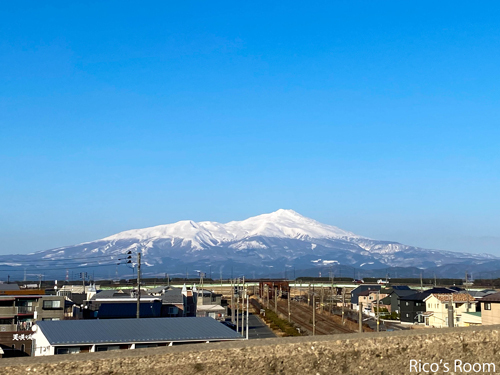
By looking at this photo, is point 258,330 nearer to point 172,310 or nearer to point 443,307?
point 172,310

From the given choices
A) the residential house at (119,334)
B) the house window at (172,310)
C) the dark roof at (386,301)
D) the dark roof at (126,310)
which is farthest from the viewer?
the dark roof at (386,301)

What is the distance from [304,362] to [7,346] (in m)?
31.4

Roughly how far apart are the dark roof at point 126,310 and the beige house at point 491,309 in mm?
27829

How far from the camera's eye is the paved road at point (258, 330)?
46.0 meters

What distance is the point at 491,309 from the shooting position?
4159 centimetres

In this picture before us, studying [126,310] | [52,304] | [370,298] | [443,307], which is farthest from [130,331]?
[370,298]

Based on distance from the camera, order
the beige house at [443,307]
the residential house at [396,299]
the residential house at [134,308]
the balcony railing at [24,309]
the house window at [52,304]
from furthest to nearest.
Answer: the residential house at [396,299] → the beige house at [443,307] → the residential house at [134,308] → the house window at [52,304] → the balcony railing at [24,309]

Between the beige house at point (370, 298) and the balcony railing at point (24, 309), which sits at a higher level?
the balcony railing at point (24, 309)

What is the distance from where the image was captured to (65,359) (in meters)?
6.50

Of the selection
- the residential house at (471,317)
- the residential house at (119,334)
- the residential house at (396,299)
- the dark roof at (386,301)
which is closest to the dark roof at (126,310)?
the residential house at (119,334)

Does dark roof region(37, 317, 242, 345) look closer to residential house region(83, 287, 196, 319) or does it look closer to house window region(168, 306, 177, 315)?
residential house region(83, 287, 196, 319)

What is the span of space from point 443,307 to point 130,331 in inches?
1706

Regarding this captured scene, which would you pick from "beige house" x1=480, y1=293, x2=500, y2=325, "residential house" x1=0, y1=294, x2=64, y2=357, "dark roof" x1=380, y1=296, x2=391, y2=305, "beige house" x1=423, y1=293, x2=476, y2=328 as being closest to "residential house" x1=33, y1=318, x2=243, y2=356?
"residential house" x1=0, y1=294, x2=64, y2=357

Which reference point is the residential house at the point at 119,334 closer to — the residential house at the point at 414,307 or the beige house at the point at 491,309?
the beige house at the point at 491,309
